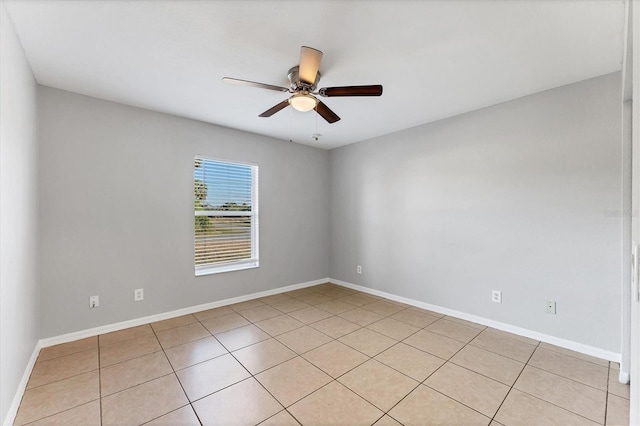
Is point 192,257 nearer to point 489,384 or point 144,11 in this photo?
point 144,11

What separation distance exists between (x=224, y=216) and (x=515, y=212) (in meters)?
3.53

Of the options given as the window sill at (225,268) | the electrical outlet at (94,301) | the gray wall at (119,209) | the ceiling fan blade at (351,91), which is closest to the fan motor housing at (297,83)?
the ceiling fan blade at (351,91)

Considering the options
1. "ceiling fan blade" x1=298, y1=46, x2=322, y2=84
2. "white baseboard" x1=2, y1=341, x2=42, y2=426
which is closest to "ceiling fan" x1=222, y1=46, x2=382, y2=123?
"ceiling fan blade" x1=298, y1=46, x2=322, y2=84

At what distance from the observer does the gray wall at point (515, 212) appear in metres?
2.39

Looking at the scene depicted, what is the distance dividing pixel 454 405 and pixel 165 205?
3.40 m

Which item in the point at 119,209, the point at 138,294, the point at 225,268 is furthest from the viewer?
the point at 225,268

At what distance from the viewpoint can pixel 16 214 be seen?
6.13ft

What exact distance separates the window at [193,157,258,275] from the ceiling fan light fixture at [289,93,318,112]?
6.25 ft

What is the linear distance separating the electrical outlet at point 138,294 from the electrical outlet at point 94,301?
1.05 ft

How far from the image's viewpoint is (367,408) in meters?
1.78

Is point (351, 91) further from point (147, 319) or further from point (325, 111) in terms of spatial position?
point (147, 319)

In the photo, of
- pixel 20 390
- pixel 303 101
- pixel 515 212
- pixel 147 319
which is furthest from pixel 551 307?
pixel 20 390

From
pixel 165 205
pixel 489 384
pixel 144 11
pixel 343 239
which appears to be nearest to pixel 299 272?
pixel 343 239

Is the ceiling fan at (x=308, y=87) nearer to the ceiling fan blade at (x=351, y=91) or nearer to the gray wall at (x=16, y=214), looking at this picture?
the ceiling fan blade at (x=351, y=91)
